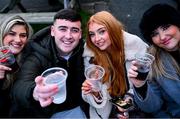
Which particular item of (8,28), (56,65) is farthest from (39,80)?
(8,28)

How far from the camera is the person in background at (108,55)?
366 cm

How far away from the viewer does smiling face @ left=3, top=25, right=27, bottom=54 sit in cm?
352

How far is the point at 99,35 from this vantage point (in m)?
3.66

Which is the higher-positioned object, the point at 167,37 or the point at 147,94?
the point at 167,37

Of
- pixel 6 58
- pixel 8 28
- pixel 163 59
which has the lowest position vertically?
pixel 163 59

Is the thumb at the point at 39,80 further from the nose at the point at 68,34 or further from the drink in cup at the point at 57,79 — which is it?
the nose at the point at 68,34

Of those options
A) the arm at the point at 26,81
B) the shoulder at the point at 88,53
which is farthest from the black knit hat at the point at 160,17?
the arm at the point at 26,81

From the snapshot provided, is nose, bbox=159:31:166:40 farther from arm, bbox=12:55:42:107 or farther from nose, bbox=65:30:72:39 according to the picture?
arm, bbox=12:55:42:107

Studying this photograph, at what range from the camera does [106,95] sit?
3697 millimetres

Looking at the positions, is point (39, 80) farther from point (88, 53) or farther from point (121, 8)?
point (121, 8)

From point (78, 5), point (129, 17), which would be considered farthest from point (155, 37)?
point (78, 5)

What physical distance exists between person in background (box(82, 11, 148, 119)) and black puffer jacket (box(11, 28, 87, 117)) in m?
0.15

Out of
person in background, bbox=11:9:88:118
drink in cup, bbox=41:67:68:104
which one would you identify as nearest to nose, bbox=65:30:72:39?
person in background, bbox=11:9:88:118

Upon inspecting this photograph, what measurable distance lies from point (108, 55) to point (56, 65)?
59 centimetres
